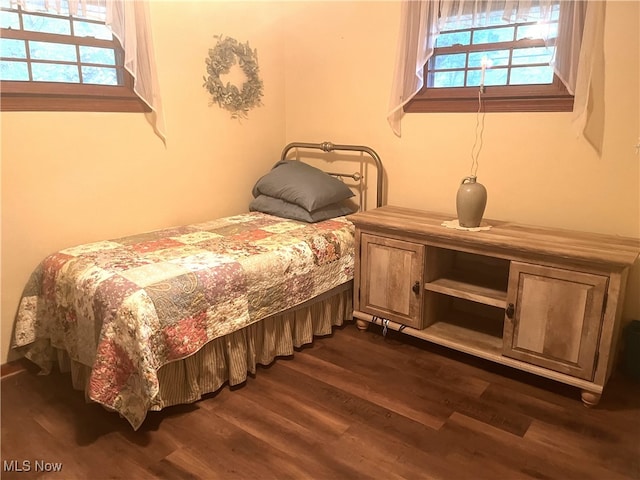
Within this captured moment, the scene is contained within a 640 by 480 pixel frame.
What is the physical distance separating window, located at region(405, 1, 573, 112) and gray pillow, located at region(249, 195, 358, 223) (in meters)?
0.78

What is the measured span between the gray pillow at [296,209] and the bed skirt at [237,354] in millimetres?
464

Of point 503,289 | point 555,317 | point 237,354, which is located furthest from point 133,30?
point 555,317

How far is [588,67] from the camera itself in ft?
7.10

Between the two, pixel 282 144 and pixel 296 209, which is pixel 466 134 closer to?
pixel 296 209

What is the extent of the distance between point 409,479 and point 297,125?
253 centimetres

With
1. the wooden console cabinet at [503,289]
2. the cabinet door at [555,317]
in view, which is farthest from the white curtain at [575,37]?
the cabinet door at [555,317]

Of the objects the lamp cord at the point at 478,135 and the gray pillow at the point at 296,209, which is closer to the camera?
the lamp cord at the point at 478,135

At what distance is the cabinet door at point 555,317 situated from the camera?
1.93 metres

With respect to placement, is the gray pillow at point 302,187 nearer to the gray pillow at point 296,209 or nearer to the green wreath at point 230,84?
the gray pillow at point 296,209

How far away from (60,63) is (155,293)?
1302mm

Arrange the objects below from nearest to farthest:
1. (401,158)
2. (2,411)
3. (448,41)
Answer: (2,411) < (448,41) < (401,158)

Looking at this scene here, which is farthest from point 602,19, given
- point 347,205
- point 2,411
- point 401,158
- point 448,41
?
point 2,411

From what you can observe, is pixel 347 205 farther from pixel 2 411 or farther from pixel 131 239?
pixel 2 411

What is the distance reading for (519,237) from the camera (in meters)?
2.13
